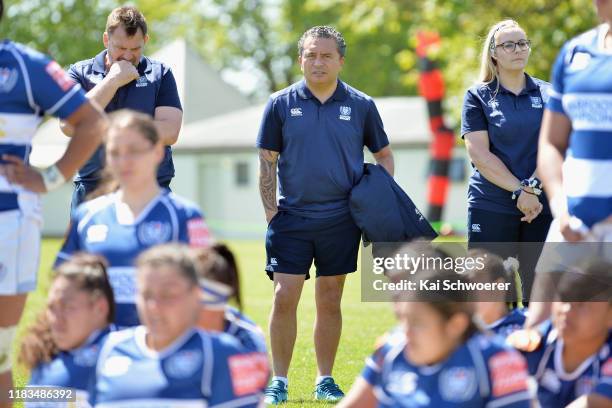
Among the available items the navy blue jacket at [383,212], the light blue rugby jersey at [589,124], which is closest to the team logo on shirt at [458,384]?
the light blue rugby jersey at [589,124]

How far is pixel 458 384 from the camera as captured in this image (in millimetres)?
4117

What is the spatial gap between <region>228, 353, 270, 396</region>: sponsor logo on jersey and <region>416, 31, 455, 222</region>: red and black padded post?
2632cm

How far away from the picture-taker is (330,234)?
7238 millimetres

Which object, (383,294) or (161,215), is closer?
(161,215)

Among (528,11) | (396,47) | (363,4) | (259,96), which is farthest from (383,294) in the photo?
(259,96)

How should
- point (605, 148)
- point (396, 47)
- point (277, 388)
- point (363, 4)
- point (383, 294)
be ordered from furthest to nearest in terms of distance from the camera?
point (396, 47) < point (363, 4) < point (383, 294) < point (277, 388) < point (605, 148)

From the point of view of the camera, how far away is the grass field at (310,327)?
7.47 meters

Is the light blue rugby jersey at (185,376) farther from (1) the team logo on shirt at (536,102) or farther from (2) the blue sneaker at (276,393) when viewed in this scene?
(1) the team logo on shirt at (536,102)

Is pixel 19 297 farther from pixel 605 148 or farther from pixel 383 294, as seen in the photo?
pixel 383 294

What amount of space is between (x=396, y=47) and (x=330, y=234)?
41.4 m

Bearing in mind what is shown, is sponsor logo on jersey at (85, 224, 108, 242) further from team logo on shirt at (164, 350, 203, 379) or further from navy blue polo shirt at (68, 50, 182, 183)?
navy blue polo shirt at (68, 50, 182, 183)

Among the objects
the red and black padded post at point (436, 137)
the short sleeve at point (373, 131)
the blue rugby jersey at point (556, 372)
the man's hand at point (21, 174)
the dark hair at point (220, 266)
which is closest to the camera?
the blue rugby jersey at point (556, 372)

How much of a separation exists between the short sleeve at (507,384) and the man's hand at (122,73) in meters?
3.34

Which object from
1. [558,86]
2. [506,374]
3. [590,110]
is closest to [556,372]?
[506,374]
